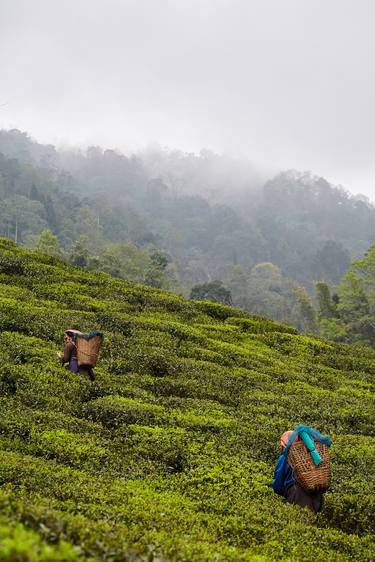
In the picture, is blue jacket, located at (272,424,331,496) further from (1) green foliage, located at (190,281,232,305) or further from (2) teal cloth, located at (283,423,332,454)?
(1) green foliage, located at (190,281,232,305)

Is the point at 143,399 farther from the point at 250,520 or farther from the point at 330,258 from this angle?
the point at 330,258

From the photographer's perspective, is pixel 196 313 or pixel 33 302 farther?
pixel 196 313

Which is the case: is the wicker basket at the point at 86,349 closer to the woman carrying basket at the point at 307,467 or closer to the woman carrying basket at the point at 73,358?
the woman carrying basket at the point at 73,358

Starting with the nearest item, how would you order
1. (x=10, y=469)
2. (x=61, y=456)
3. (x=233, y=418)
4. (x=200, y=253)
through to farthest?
(x=10, y=469) < (x=61, y=456) < (x=233, y=418) < (x=200, y=253)

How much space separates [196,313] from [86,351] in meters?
11.9

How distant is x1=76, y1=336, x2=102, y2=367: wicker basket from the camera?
40.6 feet

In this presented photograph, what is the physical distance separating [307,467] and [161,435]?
3206 millimetres

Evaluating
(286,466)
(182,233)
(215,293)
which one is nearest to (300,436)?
(286,466)

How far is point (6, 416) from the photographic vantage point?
9320 mm

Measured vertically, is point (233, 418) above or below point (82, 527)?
below

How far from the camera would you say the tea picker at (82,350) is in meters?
12.3

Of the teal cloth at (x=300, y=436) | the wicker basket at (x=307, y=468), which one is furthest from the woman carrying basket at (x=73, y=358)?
the wicker basket at (x=307, y=468)

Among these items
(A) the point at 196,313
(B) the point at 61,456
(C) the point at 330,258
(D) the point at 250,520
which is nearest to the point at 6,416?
(B) the point at 61,456

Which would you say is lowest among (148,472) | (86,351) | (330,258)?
(148,472)
